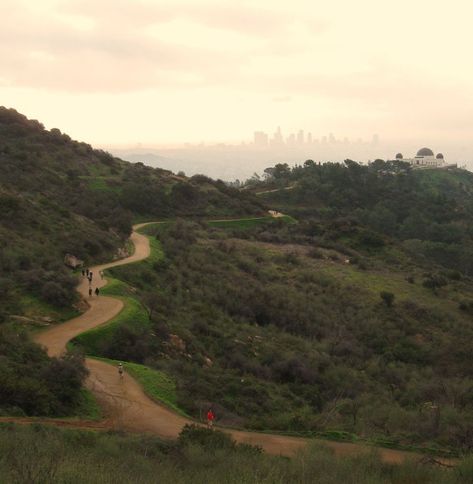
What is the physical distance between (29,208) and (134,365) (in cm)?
1548

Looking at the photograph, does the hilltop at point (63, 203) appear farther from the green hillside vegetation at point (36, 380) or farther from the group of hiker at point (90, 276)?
the green hillside vegetation at point (36, 380)

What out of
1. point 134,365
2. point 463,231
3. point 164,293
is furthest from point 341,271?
point 463,231

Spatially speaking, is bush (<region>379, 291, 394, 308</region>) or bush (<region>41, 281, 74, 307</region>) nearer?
bush (<region>41, 281, 74, 307</region>)

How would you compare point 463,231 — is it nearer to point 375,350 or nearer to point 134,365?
point 375,350

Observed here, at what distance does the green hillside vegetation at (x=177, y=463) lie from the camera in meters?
6.39

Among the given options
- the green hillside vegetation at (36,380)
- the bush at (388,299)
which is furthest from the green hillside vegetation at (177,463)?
the bush at (388,299)

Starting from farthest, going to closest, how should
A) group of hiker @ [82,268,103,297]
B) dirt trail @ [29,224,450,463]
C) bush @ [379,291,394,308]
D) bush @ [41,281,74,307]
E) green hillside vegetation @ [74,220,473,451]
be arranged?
bush @ [379,291,394,308] < group of hiker @ [82,268,103,297] < bush @ [41,281,74,307] < green hillside vegetation @ [74,220,473,451] < dirt trail @ [29,224,450,463]

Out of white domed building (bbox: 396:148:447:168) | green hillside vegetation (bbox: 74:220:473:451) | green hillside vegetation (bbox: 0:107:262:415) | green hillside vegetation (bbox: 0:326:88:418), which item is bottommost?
green hillside vegetation (bbox: 74:220:473:451)

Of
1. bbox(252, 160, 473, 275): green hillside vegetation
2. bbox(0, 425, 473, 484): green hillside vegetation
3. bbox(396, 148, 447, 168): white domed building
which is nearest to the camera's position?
bbox(0, 425, 473, 484): green hillside vegetation

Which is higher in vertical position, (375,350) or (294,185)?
(294,185)

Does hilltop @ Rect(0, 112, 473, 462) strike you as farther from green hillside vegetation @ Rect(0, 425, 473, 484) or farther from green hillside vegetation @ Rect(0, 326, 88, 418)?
green hillside vegetation @ Rect(0, 425, 473, 484)

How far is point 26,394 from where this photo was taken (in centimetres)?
1053

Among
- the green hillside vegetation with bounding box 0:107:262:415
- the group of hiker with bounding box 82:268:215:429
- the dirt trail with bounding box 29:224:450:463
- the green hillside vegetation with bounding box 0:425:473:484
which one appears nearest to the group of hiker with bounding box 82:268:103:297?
the group of hiker with bounding box 82:268:215:429

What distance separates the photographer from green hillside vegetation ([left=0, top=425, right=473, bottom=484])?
6393mm
